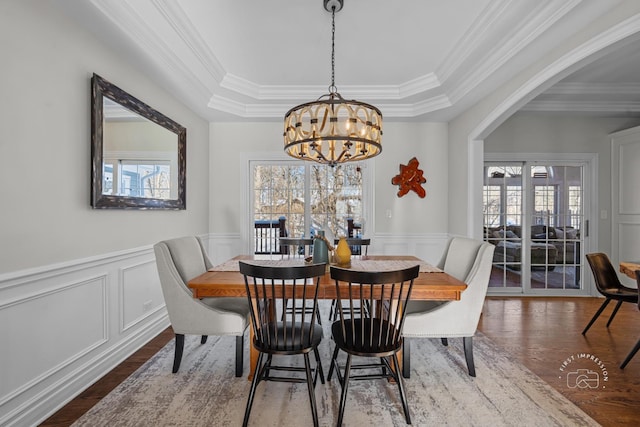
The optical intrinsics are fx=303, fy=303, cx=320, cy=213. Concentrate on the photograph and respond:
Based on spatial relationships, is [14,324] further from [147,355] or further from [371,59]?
[371,59]

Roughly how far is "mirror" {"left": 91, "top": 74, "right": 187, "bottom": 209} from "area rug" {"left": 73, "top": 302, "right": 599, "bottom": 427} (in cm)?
135

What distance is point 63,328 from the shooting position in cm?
193

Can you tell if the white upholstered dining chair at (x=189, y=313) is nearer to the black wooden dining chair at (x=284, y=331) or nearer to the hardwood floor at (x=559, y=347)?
the black wooden dining chair at (x=284, y=331)

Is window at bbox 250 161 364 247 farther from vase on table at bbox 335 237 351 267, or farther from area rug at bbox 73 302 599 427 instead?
area rug at bbox 73 302 599 427

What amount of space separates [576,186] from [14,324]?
6149 millimetres

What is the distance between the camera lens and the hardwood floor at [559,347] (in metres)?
1.90

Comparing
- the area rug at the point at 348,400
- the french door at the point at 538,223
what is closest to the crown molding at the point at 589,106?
the french door at the point at 538,223

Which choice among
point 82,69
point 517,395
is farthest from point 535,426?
point 82,69

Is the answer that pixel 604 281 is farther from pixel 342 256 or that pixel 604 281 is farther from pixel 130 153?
pixel 130 153

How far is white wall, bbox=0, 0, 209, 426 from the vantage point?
1.61m

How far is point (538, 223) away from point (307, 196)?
11.2ft

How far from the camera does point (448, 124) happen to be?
14.5 feet

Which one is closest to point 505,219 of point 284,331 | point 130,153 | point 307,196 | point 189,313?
point 307,196

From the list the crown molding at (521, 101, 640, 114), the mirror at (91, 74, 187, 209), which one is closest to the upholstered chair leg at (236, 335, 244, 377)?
the mirror at (91, 74, 187, 209)
